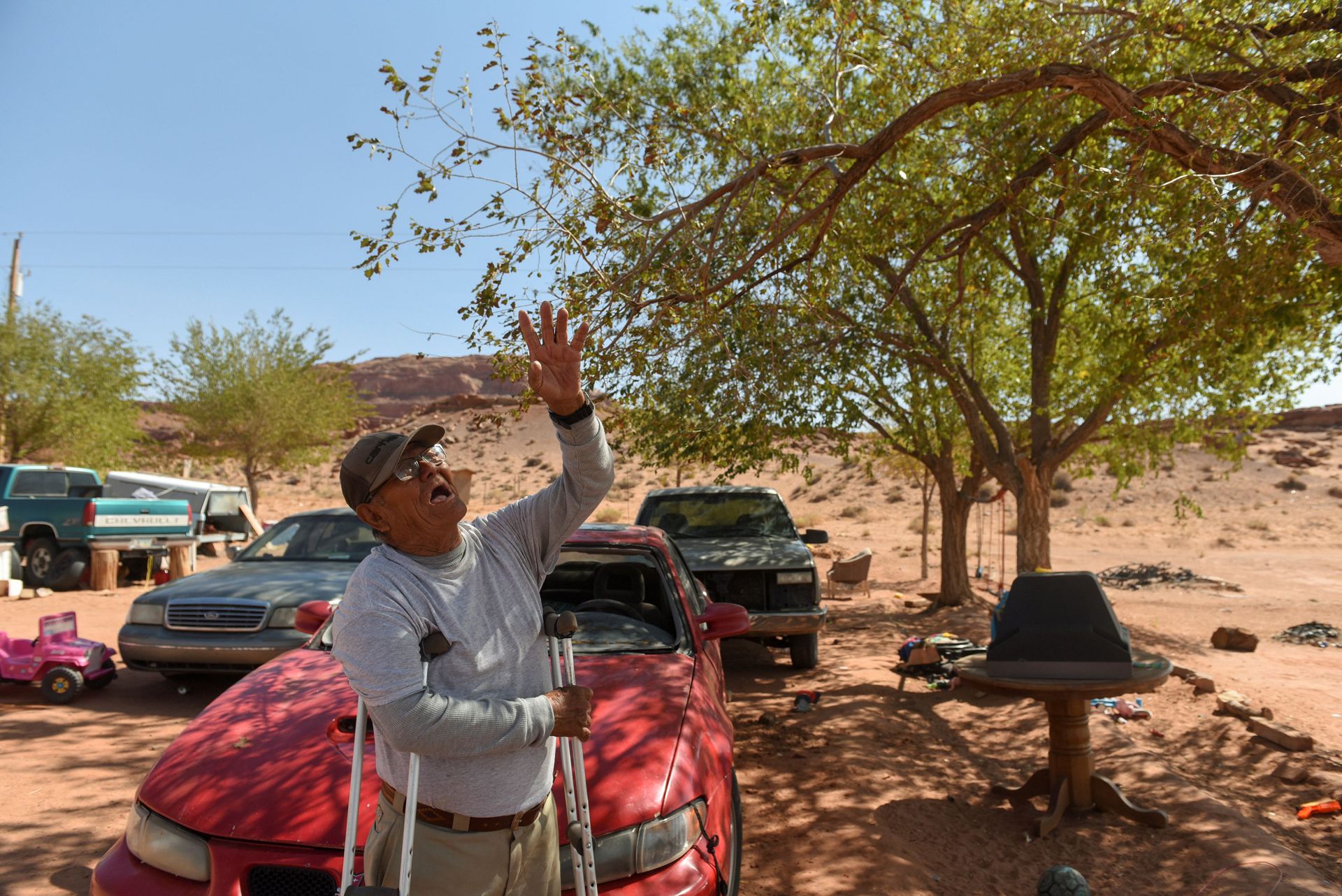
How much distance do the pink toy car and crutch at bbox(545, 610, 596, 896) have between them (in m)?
7.00

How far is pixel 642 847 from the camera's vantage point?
2.82 meters

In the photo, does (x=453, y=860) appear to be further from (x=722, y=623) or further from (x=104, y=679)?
(x=104, y=679)

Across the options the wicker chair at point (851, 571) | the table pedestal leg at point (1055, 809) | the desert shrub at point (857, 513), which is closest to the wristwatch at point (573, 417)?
the table pedestal leg at point (1055, 809)

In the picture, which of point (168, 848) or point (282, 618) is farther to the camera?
point (282, 618)

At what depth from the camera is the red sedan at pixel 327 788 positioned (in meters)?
2.79

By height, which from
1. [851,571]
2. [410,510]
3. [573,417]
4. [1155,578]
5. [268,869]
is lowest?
[1155,578]

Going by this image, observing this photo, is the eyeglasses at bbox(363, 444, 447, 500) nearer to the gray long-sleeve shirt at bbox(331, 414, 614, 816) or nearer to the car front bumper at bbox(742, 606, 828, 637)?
the gray long-sleeve shirt at bbox(331, 414, 614, 816)

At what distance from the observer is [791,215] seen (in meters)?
10.0

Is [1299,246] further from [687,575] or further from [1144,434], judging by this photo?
[1144,434]

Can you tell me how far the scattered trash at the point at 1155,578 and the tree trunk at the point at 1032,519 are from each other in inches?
478

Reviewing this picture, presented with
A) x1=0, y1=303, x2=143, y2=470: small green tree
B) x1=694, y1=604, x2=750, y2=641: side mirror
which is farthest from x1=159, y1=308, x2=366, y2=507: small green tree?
x1=694, y1=604, x2=750, y2=641: side mirror

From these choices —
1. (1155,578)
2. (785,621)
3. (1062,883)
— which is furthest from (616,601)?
(1155,578)

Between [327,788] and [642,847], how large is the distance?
3.47 feet

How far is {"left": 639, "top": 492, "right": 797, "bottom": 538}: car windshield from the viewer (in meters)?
10.5
